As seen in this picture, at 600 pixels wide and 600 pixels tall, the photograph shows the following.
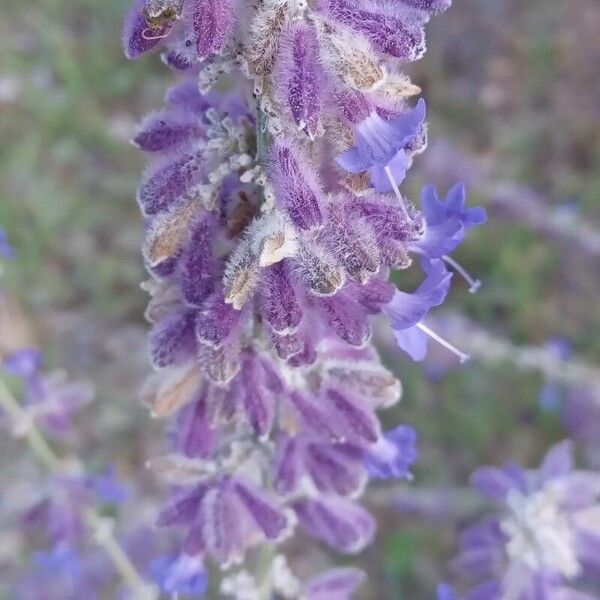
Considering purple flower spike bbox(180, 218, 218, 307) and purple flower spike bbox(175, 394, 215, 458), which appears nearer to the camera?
purple flower spike bbox(180, 218, 218, 307)

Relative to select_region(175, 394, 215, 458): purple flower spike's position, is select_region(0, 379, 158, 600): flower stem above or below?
below

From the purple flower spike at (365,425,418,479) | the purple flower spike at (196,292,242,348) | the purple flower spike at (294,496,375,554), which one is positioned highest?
the purple flower spike at (196,292,242,348)

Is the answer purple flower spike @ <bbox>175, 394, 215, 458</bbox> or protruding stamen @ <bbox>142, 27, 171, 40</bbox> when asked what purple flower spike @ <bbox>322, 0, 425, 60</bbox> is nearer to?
protruding stamen @ <bbox>142, 27, 171, 40</bbox>

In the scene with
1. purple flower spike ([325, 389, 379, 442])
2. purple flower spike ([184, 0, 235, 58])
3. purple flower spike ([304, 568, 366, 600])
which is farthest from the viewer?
purple flower spike ([304, 568, 366, 600])

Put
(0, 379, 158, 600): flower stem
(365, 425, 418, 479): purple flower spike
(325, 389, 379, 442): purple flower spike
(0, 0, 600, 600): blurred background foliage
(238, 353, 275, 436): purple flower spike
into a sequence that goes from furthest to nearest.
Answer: (0, 0, 600, 600): blurred background foliage < (0, 379, 158, 600): flower stem < (365, 425, 418, 479): purple flower spike < (325, 389, 379, 442): purple flower spike < (238, 353, 275, 436): purple flower spike

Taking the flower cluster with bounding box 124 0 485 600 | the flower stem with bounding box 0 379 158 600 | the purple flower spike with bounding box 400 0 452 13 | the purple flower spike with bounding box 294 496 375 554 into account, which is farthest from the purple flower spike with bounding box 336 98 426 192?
the flower stem with bounding box 0 379 158 600
